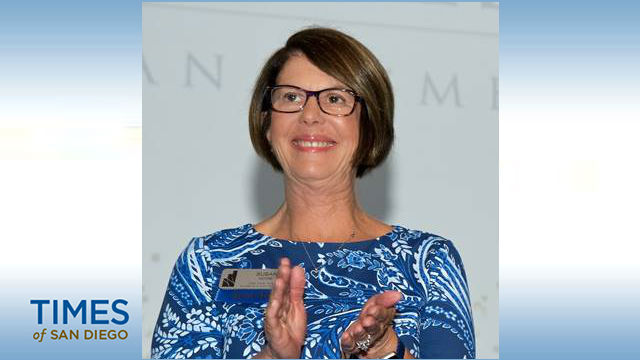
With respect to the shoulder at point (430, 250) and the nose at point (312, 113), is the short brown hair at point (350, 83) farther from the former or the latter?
the shoulder at point (430, 250)

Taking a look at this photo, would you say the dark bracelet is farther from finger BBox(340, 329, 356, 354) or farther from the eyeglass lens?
the eyeglass lens

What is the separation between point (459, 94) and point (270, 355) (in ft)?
6.04

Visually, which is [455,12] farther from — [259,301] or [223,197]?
[259,301]

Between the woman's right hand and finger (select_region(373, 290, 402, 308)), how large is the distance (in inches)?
6.4

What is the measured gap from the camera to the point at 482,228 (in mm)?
3623

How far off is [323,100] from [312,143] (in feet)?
Answer: 0.39

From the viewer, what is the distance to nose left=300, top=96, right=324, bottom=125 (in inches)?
97.6

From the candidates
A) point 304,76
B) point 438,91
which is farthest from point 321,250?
point 438,91

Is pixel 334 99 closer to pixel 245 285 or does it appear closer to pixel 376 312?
pixel 245 285

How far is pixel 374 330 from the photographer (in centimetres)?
204

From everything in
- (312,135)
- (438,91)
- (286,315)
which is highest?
(438,91)

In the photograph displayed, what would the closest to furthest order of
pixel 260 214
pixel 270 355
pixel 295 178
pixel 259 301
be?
pixel 270 355, pixel 259 301, pixel 295 178, pixel 260 214

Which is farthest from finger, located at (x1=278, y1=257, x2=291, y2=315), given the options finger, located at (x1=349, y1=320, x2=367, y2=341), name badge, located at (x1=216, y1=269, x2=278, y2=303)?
name badge, located at (x1=216, y1=269, x2=278, y2=303)

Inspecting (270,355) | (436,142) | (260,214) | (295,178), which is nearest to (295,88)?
(295,178)
